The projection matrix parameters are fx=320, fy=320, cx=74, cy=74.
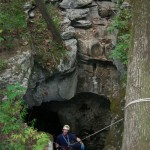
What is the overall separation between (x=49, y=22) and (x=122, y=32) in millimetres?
2349

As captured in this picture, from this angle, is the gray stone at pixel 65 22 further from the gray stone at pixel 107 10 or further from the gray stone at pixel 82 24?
the gray stone at pixel 107 10

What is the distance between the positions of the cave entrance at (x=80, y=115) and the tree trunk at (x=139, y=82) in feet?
23.5

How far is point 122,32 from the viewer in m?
10.3

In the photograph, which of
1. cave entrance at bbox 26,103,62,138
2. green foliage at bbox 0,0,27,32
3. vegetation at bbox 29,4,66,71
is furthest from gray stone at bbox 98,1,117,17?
cave entrance at bbox 26,103,62,138

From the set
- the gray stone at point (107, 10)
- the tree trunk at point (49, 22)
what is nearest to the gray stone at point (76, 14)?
the gray stone at point (107, 10)

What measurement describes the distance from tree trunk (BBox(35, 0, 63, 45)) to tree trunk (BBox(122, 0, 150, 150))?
5107 millimetres

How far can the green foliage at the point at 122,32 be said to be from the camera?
8789 millimetres

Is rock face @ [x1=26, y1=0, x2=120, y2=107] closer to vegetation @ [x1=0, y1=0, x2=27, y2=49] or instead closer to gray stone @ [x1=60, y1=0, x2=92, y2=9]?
gray stone @ [x1=60, y1=0, x2=92, y2=9]

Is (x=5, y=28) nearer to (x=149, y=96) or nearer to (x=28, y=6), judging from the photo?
(x=28, y=6)

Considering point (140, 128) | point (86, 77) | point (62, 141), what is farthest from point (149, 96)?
point (86, 77)

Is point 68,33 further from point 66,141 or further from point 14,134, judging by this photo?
point 14,134

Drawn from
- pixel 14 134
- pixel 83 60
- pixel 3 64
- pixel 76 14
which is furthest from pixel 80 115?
pixel 14 134

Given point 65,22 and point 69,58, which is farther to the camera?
point 65,22

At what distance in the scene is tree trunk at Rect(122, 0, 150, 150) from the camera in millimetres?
4750
